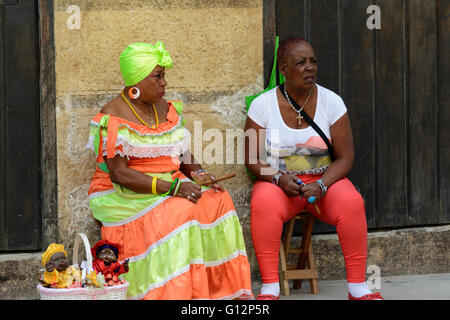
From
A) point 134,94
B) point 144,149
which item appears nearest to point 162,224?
point 144,149

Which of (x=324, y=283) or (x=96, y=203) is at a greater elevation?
(x=96, y=203)

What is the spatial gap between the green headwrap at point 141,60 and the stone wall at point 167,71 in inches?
16.9

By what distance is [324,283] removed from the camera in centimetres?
548

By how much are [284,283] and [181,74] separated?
1.62 m

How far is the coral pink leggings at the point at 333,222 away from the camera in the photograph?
15.7 ft

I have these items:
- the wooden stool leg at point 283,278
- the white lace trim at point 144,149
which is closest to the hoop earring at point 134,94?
the white lace trim at point 144,149

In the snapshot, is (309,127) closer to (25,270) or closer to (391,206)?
(391,206)

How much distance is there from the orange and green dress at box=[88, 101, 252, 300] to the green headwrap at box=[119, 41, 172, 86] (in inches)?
11.8

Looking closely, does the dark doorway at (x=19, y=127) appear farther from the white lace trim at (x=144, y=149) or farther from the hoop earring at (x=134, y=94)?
the hoop earring at (x=134, y=94)

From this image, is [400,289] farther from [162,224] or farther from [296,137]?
[162,224]

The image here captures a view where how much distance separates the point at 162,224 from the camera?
4.43 m

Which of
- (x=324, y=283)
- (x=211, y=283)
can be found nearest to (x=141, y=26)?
(x=211, y=283)

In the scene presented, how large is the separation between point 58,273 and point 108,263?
32cm
